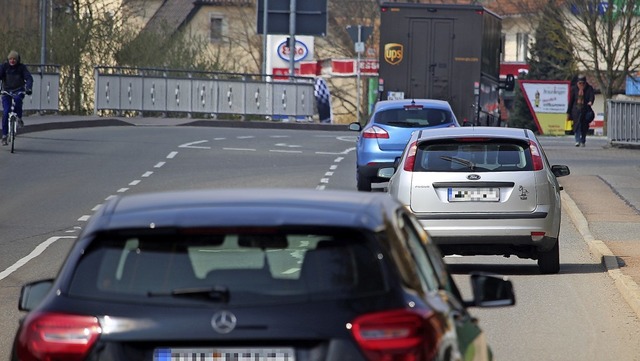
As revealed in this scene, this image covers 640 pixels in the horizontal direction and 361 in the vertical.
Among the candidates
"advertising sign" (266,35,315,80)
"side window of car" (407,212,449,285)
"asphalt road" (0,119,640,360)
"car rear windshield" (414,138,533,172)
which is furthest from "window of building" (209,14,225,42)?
"side window of car" (407,212,449,285)

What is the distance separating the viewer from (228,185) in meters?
24.3

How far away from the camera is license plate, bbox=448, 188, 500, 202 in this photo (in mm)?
14408

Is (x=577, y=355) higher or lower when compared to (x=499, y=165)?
lower

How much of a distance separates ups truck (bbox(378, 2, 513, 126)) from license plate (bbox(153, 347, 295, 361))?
98.7 ft

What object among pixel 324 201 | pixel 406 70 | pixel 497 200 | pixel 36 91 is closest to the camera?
pixel 324 201

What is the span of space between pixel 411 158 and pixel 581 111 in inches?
1014

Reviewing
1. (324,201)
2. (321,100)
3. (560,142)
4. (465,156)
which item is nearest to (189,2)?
(321,100)

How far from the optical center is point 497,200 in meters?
14.4

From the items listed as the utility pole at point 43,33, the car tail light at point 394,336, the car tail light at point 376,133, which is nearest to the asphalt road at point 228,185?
the car tail light at point 376,133

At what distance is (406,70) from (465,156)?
A: 20.9 meters

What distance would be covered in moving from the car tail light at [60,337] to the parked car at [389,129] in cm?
1825

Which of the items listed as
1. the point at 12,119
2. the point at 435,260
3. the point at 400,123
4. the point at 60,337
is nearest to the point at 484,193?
the point at 435,260

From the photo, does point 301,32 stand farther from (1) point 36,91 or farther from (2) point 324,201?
(2) point 324,201

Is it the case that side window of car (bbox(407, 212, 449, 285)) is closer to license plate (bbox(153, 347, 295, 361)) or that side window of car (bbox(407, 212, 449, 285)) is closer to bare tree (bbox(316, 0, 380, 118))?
→ license plate (bbox(153, 347, 295, 361))
